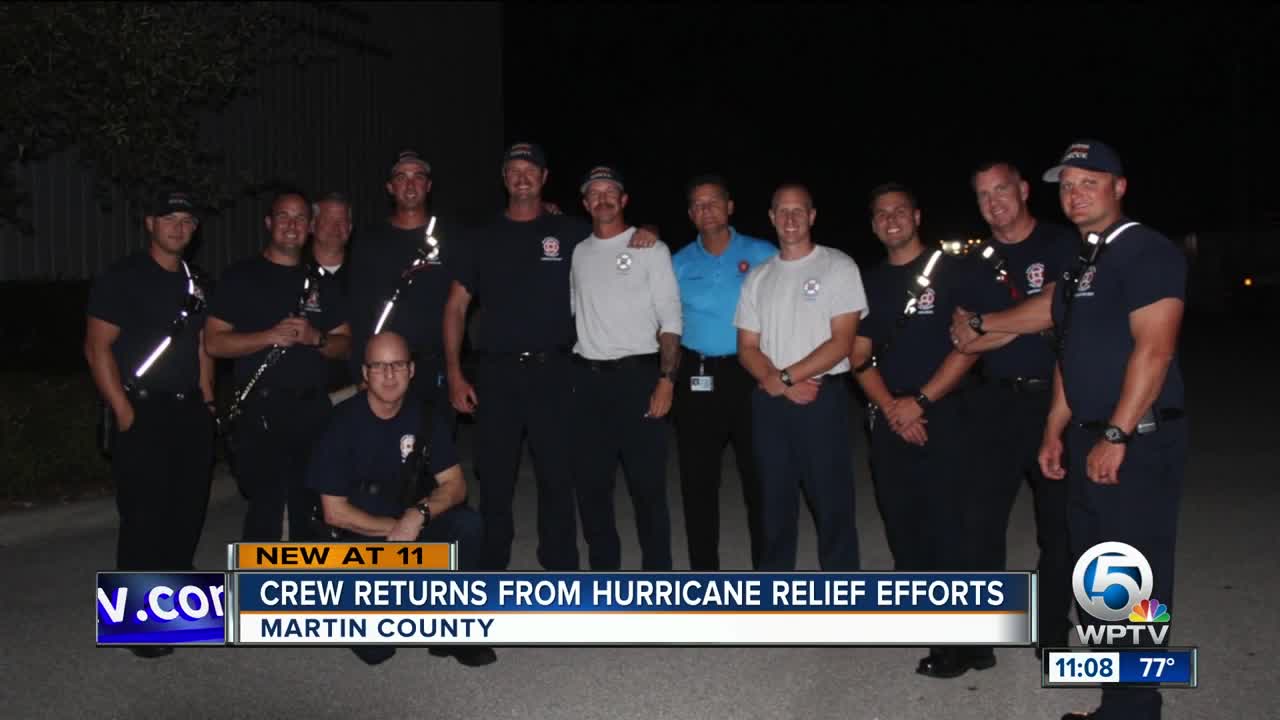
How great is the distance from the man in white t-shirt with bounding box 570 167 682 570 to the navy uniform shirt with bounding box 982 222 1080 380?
177cm

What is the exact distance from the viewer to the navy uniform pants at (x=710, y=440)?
6324 mm

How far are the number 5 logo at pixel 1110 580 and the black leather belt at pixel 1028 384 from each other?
114 centimetres

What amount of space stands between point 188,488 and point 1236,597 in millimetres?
5522

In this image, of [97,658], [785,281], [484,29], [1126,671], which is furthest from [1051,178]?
[484,29]

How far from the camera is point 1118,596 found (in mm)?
4305

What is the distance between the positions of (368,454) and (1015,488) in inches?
119

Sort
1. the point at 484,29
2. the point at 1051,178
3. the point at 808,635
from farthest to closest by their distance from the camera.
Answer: the point at 484,29 < the point at 808,635 < the point at 1051,178

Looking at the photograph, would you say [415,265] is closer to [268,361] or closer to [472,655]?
[268,361]

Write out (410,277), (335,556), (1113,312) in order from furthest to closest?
(410,277) → (335,556) → (1113,312)

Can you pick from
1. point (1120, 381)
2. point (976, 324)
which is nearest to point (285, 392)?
point (976, 324)

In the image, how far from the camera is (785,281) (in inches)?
233

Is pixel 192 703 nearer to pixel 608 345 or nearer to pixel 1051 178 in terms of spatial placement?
pixel 608 345

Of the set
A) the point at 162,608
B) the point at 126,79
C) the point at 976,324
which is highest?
the point at 126,79

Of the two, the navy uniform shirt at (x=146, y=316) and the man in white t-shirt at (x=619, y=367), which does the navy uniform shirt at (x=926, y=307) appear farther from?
the navy uniform shirt at (x=146, y=316)
